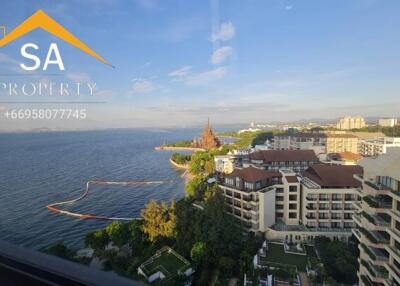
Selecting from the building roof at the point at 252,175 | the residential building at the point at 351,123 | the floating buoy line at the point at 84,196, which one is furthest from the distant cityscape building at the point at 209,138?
the building roof at the point at 252,175

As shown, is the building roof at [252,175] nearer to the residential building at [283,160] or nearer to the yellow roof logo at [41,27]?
the residential building at [283,160]

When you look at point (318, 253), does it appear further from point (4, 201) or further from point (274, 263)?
point (4, 201)

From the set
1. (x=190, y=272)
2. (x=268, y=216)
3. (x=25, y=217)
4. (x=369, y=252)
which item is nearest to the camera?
(x=369, y=252)

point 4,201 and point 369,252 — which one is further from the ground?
point 369,252

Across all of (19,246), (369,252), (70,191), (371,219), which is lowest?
(70,191)

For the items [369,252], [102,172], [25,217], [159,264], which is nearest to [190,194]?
[159,264]

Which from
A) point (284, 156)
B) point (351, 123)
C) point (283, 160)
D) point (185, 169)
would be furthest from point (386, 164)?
point (351, 123)
